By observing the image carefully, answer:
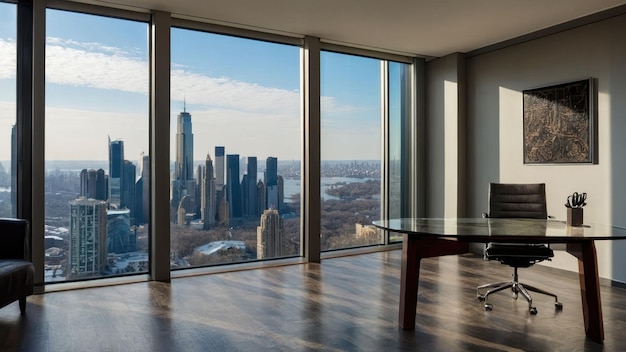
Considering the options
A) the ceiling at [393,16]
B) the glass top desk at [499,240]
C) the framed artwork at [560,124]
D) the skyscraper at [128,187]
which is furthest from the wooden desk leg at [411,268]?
the skyscraper at [128,187]

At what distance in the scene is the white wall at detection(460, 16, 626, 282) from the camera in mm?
4969

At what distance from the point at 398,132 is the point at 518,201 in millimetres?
2768

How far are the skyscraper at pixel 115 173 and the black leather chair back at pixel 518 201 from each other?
3.72 m

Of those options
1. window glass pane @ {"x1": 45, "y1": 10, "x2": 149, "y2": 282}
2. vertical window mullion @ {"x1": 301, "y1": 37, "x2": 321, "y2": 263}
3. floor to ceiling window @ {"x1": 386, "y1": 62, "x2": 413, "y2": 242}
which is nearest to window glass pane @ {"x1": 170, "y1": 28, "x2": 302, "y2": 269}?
vertical window mullion @ {"x1": 301, "y1": 37, "x2": 321, "y2": 263}

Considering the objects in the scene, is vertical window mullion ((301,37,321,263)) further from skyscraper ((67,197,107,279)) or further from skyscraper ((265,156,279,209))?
skyscraper ((67,197,107,279))

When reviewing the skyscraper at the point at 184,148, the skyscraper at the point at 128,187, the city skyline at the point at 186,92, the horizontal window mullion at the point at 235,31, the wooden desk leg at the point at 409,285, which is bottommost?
the wooden desk leg at the point at 409,285

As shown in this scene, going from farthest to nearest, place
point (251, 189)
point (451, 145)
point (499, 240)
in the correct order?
point (451, 145) < point (251, 189) < point (499, 240)

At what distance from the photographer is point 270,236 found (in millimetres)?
6016

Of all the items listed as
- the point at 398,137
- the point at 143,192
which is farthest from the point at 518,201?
the point at 143,192

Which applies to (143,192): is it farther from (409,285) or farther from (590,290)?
(590,290)

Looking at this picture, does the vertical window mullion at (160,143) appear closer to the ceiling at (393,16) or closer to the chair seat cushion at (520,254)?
the ceiling at (393,16)

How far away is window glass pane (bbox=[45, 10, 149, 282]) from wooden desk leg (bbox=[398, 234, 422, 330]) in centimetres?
292

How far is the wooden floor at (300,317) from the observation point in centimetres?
325

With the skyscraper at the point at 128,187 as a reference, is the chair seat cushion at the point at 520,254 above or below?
→ below
